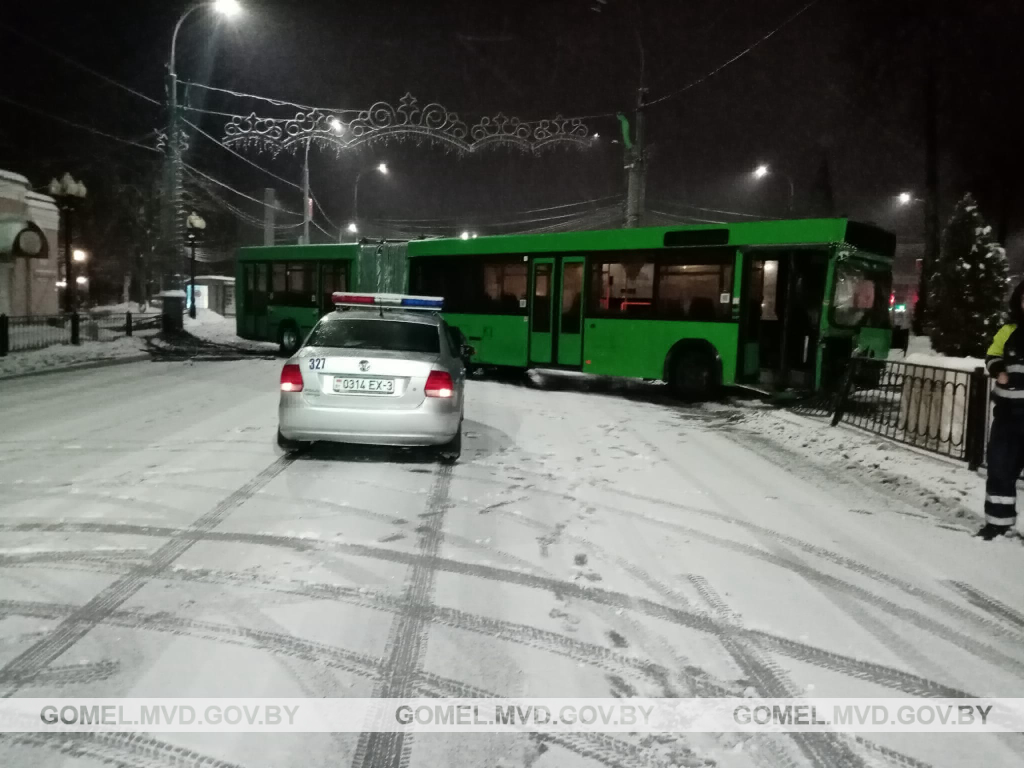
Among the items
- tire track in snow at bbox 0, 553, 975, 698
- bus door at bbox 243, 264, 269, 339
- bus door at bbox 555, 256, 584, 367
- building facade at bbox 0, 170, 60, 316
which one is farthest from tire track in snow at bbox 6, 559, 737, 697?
building facade at bbox 0, 170, 60, 316

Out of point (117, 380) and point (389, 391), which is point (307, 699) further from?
point (117, 380)

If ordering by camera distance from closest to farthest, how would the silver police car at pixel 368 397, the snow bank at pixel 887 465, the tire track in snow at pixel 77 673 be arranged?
the tire track in snow at pixel 77 673
the snow bank at pixel 887 465
the silver police car at pixel 368 397

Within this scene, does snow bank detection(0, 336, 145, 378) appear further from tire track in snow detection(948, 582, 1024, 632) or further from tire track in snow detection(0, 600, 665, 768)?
tire track in snow detection(948, 582, 1024, 632)

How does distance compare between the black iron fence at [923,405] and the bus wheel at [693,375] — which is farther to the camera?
the bus wheel at [693,375]

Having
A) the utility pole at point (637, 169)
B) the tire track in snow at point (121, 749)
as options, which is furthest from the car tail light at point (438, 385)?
the utility pole at point (637, 169)

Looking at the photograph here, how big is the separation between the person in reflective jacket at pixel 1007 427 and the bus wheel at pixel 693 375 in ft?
28.1

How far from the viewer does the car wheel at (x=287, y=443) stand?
8.38 metres

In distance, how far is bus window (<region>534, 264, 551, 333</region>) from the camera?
57.1ft

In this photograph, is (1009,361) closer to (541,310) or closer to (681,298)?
(681,298)

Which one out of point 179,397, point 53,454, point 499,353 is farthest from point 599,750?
point 499,353

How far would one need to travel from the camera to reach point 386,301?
936 cm

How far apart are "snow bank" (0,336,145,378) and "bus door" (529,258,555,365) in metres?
10.7

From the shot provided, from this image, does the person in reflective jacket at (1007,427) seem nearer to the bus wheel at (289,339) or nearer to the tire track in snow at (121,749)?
the tire track in snow at (121,749)

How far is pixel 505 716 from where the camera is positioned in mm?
3379
